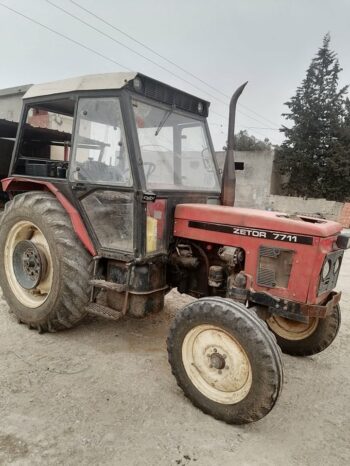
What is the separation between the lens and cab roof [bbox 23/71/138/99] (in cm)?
296

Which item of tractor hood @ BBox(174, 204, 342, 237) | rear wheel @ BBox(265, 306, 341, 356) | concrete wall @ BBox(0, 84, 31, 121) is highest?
Result: concrete wall @ BBox(0, 84, 31, 121)

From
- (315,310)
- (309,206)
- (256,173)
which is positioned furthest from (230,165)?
(256,173)

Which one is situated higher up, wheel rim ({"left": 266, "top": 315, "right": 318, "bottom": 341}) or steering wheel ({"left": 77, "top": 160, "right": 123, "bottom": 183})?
steering wheel ({"left": 77, "top": 160, "right": 123, "bottom": 183})

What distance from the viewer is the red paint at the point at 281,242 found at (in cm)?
263

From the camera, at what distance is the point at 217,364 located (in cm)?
252

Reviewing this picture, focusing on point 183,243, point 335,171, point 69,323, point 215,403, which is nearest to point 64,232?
point 69,323

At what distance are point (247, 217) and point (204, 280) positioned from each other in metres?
0.82

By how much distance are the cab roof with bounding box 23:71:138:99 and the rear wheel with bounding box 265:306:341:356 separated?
232 cm

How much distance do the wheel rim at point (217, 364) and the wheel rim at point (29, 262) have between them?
5.16ft

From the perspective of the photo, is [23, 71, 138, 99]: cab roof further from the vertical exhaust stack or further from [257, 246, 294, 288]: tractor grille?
[257, 246, 294, 288]: tractor grille

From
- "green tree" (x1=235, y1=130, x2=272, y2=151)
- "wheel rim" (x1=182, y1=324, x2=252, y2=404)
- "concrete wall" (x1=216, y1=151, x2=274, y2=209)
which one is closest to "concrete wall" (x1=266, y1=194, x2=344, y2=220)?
"concrete wall" (x1=216, y1=151, x2=274, y2=209)

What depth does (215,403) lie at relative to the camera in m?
2.49

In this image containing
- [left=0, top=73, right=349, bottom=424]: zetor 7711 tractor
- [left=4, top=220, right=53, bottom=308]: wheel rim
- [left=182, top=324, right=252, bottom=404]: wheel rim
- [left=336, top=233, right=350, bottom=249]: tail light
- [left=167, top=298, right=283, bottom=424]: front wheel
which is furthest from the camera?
[left=4, top=220, right=53, bottom=308]: wheel rim

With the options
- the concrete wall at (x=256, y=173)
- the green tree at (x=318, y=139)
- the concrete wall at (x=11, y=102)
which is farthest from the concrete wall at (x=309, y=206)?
the concrete wall at (x=11, y=102)
